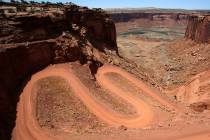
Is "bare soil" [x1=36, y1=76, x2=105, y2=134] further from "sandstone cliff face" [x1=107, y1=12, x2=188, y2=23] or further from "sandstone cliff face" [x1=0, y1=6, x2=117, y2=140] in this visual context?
"sandstone cliff face" [x1=107, y1=12, x2=188, y2=23]

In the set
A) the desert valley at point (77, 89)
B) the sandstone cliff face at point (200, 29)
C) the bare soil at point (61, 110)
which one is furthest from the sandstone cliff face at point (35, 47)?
the sandstone cliff face at point (200, 29)

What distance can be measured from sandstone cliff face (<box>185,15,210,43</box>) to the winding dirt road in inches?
1425

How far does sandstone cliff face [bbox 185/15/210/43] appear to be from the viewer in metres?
69.3

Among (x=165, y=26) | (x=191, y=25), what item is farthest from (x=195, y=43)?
(x=165, y=26)

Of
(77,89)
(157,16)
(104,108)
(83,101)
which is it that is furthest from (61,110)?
(157,16)

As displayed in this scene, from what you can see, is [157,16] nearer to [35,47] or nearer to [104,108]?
[35,47]

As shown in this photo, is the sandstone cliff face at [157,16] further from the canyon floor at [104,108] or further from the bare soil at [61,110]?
the bare soil at [61,110]

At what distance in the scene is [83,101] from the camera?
1175 inches

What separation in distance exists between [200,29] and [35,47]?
49975mm

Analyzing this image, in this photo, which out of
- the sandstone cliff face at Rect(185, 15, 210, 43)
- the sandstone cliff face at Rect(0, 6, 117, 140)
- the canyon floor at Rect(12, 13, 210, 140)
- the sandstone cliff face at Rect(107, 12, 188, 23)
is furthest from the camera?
the sandstone cliff face at Rect(107, 12, 188, 23)

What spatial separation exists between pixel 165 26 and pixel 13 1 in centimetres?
11230

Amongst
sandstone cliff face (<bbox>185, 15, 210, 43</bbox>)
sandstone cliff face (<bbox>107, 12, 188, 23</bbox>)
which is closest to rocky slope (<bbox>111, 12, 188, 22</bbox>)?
sandstone cliff face (<bbox>107, 12, 188, 23</bbox>)

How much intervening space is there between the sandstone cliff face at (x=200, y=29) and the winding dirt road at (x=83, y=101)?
119 feet

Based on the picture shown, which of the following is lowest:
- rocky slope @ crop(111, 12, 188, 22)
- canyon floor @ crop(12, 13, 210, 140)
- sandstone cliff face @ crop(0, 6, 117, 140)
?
rocky slope @ crop(111, 12, 188, 22)
